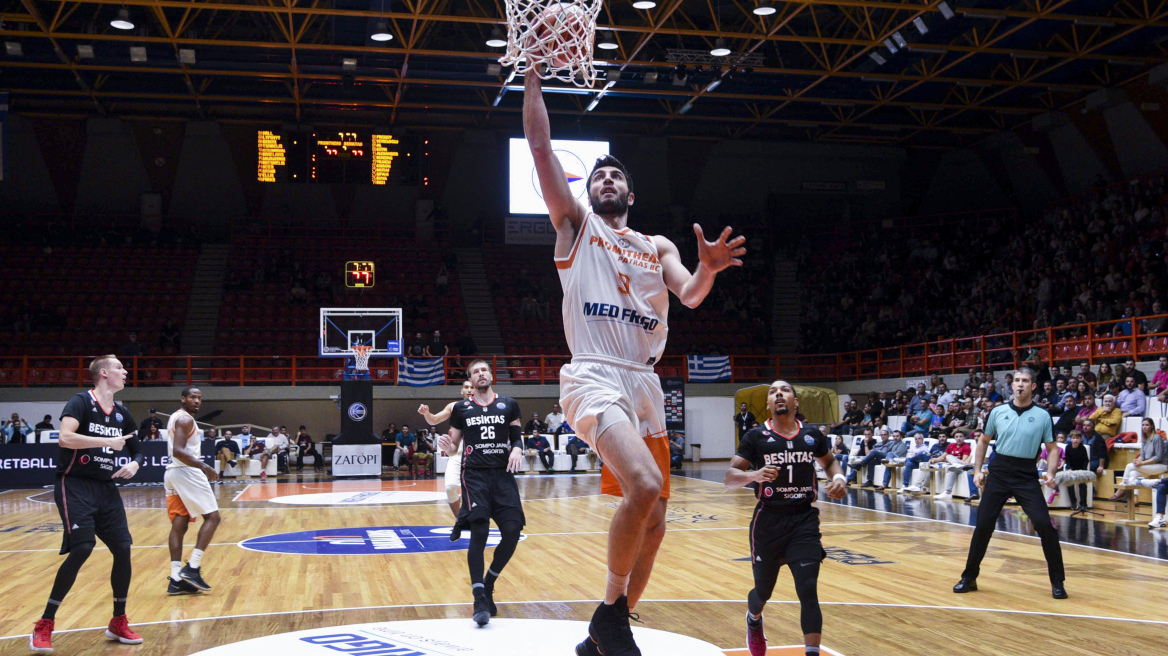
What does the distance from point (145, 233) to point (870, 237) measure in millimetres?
24052

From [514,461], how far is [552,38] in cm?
383

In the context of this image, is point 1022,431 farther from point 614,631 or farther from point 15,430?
point 15,430

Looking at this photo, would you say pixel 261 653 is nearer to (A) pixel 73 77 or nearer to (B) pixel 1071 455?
(B) pixel 1071 455

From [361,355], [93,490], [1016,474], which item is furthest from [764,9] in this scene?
[93,490]

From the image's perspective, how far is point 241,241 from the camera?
31578 mm

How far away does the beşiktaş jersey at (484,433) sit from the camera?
7621 millimetres

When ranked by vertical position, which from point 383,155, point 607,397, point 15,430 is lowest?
point 15,430

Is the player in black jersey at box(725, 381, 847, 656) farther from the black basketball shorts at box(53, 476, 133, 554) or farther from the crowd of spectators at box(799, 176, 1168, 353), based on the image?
the crowd of spectators at box(799, 176, 1168, 353)

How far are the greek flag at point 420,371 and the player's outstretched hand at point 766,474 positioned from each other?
21.1 m

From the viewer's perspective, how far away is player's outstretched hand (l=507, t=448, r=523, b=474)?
24.6 feet

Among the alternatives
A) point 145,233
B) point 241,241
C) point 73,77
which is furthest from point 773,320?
point 73,77

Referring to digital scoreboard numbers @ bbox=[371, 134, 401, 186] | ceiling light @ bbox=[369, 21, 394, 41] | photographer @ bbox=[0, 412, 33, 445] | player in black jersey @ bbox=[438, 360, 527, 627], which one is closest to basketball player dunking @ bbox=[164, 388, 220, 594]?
player in black jersey @ bbox=[438, 360, 527, 627]

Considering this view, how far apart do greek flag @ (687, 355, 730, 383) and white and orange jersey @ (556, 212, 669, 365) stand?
23.9m

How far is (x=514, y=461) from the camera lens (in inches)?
297
